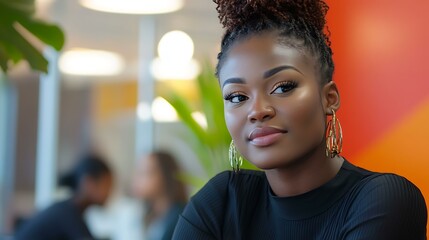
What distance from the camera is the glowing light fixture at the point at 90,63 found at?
283 inches

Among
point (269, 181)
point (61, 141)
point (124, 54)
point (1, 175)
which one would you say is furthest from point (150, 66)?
point (269, 181)

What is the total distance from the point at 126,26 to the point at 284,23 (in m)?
5.61

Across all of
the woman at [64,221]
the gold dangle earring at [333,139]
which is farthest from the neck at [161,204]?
the gold dangle earring at [333,139]

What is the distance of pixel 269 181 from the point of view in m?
1.51

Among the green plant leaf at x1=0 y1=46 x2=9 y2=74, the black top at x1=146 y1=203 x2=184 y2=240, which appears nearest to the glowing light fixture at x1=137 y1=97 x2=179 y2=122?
the black top at x1=146 y1=203 x2=184 y2=240

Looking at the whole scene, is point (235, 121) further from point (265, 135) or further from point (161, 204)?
point (161, 204)

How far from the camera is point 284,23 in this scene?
1454mm

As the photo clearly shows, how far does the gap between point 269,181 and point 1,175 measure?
6151 millimetres

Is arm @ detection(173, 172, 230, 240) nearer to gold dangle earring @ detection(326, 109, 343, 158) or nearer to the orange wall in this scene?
gold dangle earring @ detection(326, 109, 343, 158)

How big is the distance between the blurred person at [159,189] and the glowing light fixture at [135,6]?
2.16m

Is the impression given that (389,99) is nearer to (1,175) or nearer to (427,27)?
(427,27)

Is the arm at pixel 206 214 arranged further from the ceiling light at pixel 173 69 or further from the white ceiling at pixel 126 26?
the ceiling light at pixel 173 69

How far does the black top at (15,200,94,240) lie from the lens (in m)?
4.41

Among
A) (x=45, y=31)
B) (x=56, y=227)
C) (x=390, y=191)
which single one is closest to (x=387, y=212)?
(x=390, y=191)
